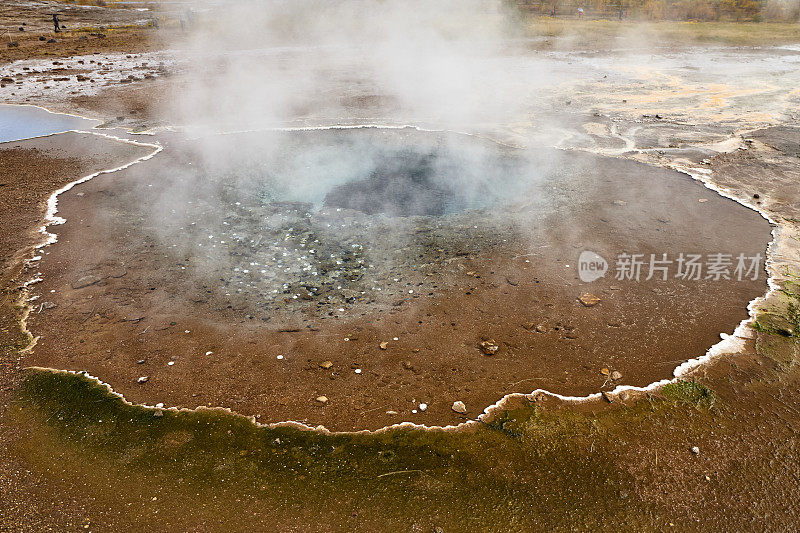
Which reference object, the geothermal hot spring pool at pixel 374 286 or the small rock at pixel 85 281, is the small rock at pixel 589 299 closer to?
the geothermal hot spring pool at pixel 374 286

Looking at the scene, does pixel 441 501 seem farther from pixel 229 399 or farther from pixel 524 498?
pixel 229 399

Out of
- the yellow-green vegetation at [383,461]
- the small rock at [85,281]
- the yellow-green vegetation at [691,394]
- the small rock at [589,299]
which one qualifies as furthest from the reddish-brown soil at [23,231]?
the small rock at [589,299]

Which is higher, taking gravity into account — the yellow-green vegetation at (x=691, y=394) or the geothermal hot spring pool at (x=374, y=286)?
the geothermal hot spring pool at (x=374, y=286)

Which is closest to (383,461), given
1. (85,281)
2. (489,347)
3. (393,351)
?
(393,351)

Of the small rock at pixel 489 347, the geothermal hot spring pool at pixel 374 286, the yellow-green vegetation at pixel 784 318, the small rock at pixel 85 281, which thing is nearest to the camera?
the geothermal hot spring pool at pixel 374 286

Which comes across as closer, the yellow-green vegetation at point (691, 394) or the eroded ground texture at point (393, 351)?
the eroded ground texture at point (393, 351)

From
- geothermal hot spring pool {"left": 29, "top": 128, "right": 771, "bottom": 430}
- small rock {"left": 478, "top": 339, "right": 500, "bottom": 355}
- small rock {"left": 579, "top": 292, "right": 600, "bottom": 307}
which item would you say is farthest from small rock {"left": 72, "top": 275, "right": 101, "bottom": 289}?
small rock {"left": 579, "top": 292, "right": 600, "bottom": 307}

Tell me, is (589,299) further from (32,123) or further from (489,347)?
(32,123)
